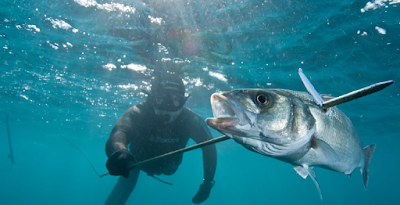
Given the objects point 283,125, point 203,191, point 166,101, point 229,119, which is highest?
point 229,119

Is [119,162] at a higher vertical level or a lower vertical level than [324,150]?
lower

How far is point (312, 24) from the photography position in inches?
331

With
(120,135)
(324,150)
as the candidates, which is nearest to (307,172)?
(324,150)

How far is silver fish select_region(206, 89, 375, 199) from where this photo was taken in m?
1.58

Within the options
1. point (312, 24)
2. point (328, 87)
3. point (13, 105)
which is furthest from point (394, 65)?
point (13, 105)

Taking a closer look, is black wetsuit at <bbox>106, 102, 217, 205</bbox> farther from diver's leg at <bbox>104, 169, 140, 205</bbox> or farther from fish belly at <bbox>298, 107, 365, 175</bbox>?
fish belly at <bbox>298, 107, 365, 175</bbox>

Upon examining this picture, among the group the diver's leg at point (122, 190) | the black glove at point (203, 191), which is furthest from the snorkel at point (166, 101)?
the diver's leg at point (122, 190)

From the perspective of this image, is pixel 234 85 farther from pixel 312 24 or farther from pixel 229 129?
pixel 229 129

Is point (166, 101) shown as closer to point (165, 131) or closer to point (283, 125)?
point (165, 131)

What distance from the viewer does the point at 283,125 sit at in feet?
5.31

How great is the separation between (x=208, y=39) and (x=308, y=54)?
225 inches

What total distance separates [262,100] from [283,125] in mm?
275

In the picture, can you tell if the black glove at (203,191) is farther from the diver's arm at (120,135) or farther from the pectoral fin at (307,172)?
the pectoral fin at (307,172)

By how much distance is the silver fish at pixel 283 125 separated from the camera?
1579mm
